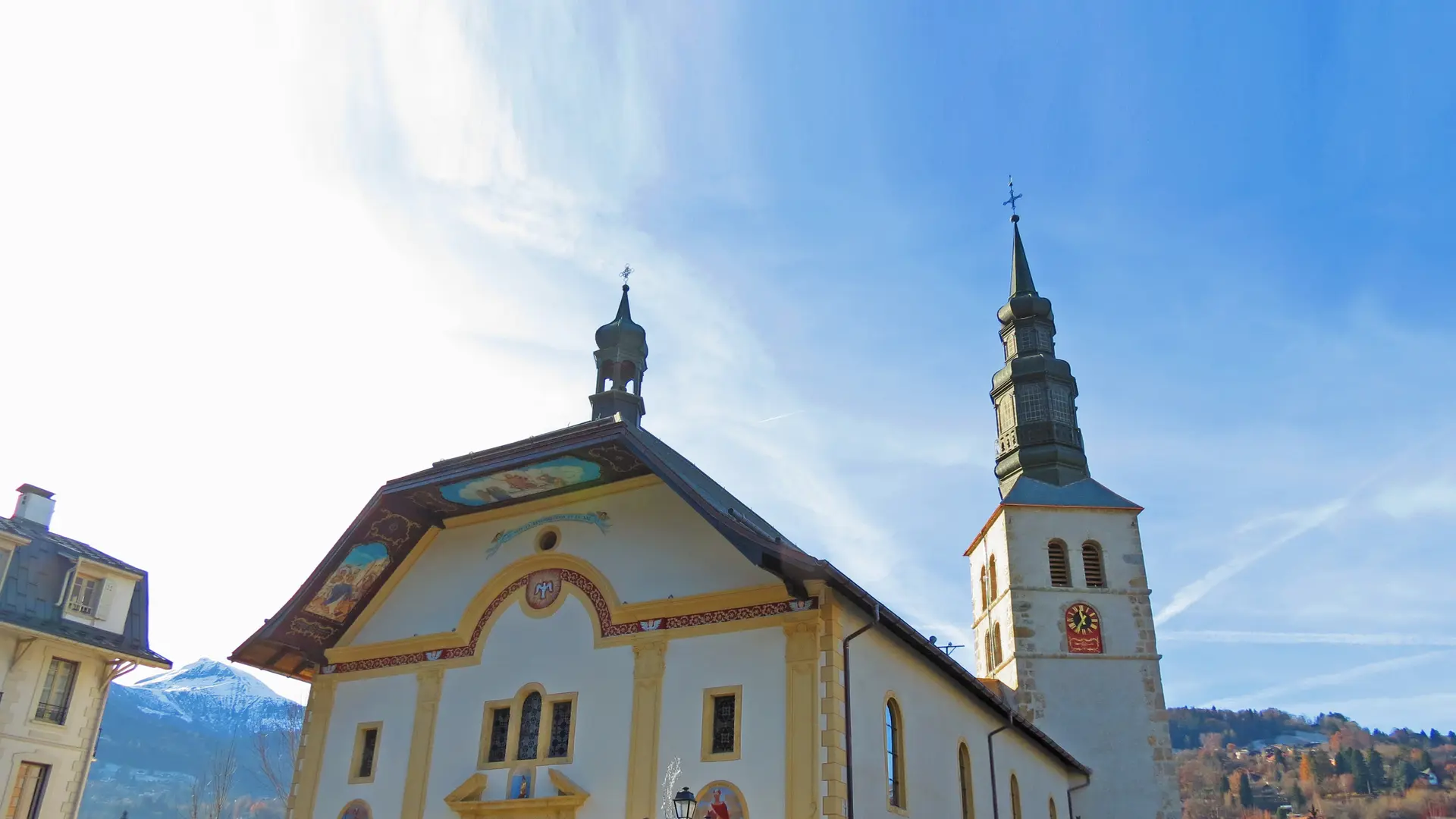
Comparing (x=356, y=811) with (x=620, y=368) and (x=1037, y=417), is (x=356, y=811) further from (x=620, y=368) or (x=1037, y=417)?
(x=1037, y=417)

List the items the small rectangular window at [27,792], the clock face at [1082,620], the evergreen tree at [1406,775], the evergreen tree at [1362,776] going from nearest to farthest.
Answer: the small rectangular window at [27,792] → the clock face at [1082,620] → the evergreen tree at [1406,775] → the evergreen tree at [1362,776]

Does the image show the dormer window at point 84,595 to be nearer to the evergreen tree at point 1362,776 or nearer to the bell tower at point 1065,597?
the bell tower at point 1065,597

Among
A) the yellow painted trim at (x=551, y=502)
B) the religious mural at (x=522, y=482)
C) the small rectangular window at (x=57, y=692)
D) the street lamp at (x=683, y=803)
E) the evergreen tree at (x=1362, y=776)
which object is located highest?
the evergreen tree at (x=1362, y=776)

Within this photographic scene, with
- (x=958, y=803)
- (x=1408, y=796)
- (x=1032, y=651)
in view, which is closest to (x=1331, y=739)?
(x=1408, y=796)

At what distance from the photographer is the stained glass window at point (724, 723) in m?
16.3

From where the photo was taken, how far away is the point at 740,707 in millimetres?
16344

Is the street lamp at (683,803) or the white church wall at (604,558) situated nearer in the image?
the street lamp at (683,803)

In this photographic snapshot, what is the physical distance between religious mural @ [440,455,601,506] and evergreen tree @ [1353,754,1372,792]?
102 metres

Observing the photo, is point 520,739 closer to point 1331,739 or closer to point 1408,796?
point 1408,796

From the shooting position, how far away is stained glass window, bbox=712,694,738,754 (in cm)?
1627

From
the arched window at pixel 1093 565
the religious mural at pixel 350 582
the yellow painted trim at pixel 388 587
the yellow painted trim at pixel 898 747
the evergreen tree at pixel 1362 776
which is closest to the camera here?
the yellow painted trim at pixel 898 747

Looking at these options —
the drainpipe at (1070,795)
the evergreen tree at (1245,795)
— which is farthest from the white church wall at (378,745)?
the evergreen tree at (1245,795)

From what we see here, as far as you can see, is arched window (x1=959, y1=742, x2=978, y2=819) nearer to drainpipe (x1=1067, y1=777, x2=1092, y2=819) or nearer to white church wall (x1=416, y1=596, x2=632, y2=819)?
white church wall (x1=416, y1=596, x2=632, y2=819)

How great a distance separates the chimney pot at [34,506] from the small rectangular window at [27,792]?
232 inches
